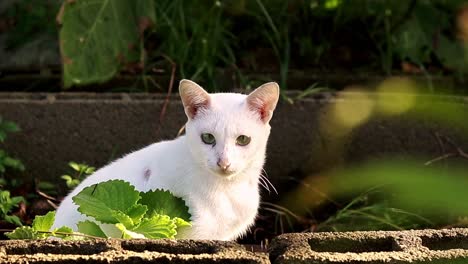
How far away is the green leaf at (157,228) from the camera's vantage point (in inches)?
95.7

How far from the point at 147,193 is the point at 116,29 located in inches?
57.6

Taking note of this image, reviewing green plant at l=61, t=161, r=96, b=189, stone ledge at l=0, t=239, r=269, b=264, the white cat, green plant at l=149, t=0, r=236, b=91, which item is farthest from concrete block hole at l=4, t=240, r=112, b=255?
green plant at l=149, t=0, r=236, b=91

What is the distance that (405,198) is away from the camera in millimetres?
3572

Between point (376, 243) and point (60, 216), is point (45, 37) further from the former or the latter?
point (376, 243)

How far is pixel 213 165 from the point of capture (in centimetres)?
275

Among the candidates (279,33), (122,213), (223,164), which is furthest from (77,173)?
(122,213)

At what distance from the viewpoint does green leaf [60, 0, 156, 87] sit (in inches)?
154

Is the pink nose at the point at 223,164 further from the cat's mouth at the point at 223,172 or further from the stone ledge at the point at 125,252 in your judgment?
the stone ledge at the point at 125,252

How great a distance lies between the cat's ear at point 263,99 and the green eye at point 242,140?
0.29 ft

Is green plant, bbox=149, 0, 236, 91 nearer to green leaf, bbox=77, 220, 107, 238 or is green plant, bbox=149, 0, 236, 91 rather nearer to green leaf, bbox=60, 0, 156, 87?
green leaf, bbox=60, 0, 156, 87

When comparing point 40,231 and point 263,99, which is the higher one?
point 263,99

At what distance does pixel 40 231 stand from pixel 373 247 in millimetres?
818

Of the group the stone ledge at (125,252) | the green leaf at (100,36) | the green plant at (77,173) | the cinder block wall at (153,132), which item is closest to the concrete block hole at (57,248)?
the stone ledge at (125,252)

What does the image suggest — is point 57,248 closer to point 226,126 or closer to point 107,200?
point 107,200
